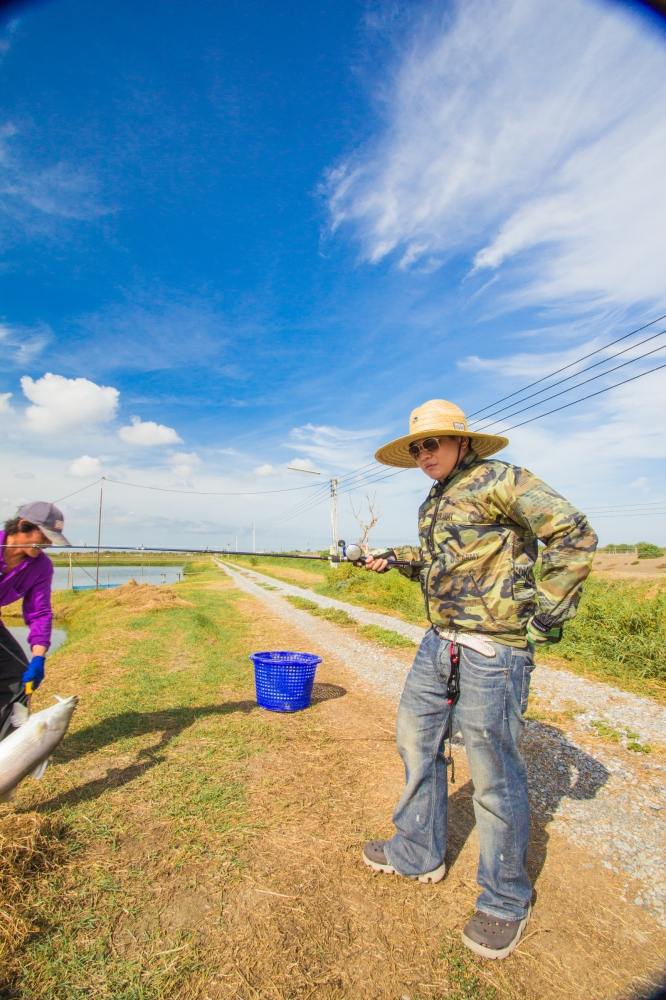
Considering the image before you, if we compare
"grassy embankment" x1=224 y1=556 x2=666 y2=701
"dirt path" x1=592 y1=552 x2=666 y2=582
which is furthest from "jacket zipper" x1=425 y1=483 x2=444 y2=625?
"dirt path" x1=592 y1=552 x2=666 y2=582

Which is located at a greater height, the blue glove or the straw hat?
the straw hat

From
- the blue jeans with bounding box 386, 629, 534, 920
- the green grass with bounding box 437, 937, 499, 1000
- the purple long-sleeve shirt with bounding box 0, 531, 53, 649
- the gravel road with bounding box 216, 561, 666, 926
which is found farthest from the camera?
the purple long-sleeve shirt with bounding box 0, 531, 53, 649

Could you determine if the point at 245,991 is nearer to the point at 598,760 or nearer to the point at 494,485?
the point at 494,485

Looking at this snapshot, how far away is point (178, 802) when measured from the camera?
377 cm

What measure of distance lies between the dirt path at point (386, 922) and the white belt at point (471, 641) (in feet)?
4.70

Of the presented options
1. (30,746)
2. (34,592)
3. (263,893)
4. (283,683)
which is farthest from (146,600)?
(263,893)

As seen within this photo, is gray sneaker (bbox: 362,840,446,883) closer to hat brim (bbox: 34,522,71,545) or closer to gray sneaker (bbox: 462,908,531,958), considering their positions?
gray sneaker (bbox: 462,908,531,958)

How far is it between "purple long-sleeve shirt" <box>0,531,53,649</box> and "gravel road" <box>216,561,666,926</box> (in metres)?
4.03

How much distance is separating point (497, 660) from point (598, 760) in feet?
10.8

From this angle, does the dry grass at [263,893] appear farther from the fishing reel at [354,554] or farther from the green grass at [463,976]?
the fishing reel at [354,554]

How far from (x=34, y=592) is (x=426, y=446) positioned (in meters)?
3.26

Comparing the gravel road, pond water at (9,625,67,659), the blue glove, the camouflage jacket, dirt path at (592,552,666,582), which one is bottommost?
pond water at (9,625,67,659)

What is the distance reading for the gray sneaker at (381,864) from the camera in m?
2.95

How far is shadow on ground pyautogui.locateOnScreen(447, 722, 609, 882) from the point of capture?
3388mm
